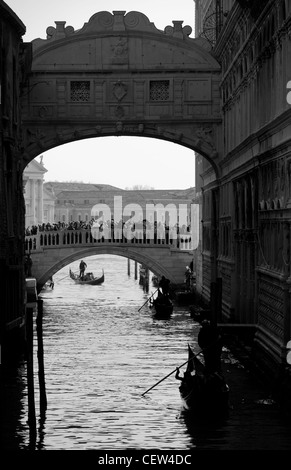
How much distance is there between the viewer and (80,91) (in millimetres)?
25625

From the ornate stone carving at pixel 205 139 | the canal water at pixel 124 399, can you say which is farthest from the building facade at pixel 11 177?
the ornate stone carving at pixel 205 139

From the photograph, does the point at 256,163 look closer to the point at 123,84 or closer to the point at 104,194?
the point at 123,84

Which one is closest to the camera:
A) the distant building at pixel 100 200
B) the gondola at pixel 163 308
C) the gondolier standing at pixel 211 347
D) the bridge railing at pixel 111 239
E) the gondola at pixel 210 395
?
the gondola at pixel 210 395

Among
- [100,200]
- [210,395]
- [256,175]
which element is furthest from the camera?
[100,200]

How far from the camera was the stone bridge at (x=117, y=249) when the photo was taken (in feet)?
119

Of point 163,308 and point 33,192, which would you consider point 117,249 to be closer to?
point 163,308

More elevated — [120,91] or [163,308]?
[120,91]

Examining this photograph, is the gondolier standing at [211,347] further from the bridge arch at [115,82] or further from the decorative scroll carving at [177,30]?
the decorative scroll carving at [177,30]

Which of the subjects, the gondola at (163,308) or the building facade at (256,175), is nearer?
the building facade at (256,175)

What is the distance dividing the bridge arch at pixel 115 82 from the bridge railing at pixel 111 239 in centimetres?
1136

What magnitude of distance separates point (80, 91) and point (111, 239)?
1212 cm

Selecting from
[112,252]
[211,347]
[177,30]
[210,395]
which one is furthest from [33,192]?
[210,395]

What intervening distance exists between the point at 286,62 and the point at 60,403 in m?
5.84
